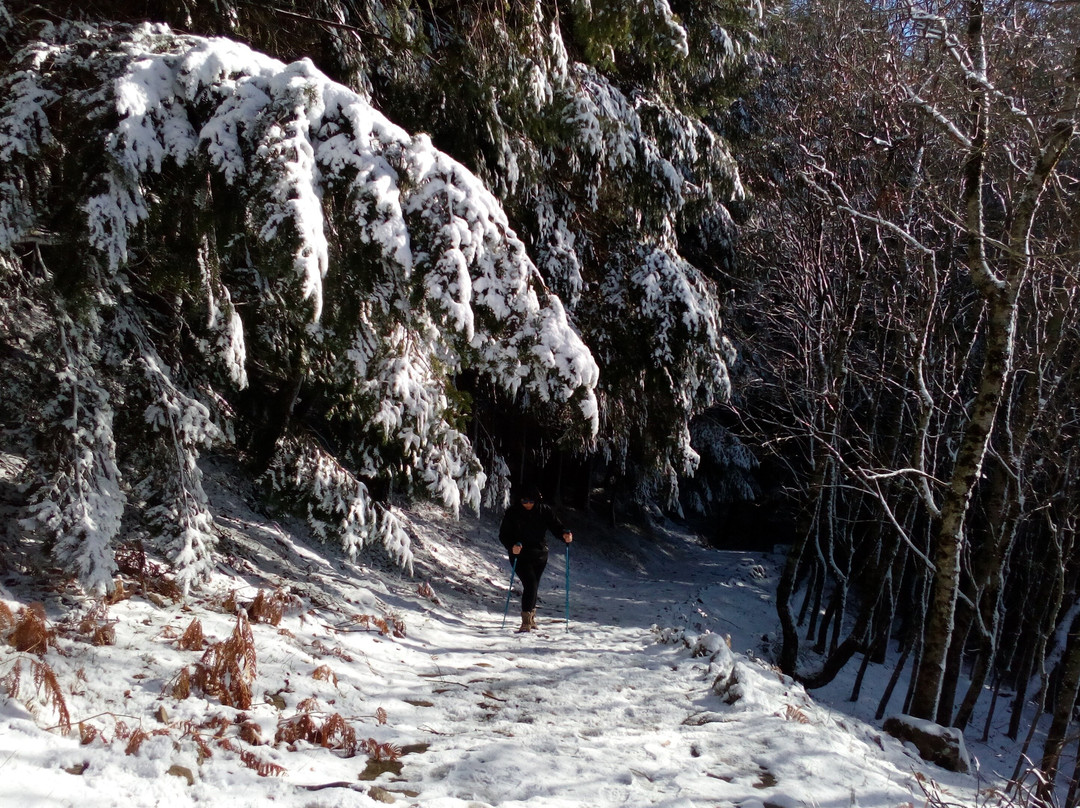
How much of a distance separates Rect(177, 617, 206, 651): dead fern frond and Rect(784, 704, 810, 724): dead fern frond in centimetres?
348

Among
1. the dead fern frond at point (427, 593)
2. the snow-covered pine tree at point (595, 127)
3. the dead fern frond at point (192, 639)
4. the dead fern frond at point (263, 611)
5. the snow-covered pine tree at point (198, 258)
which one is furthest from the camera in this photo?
the dead fern frond at point (427, 593)

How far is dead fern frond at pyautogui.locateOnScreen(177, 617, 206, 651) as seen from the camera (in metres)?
3.96

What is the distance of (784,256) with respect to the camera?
11.1m

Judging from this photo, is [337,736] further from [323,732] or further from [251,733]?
[251,733]

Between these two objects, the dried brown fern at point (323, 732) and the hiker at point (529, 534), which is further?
the hiker at point (529, 534)

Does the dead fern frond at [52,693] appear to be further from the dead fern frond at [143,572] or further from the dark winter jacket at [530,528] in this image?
the dark winter jacket at [530,528]

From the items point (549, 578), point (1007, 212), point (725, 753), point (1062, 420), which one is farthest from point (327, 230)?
point (549, 578)

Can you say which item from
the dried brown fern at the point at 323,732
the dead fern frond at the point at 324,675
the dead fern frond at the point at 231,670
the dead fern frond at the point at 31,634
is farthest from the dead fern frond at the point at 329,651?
the dead fern frond at the point at 31,634

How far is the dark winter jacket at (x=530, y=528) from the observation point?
25.1 ft

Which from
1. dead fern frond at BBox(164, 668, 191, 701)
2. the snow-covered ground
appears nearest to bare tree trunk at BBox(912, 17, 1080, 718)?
the snow-covered ground

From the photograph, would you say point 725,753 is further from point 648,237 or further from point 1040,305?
point 1040,305

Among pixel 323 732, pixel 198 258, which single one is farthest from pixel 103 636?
pixel 198 258

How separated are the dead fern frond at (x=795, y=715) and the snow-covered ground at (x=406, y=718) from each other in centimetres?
5

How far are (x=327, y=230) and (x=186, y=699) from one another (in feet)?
7.57
